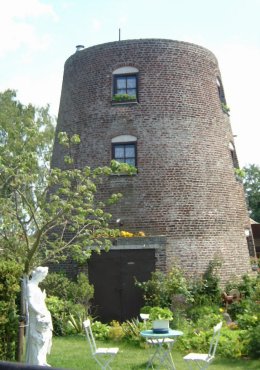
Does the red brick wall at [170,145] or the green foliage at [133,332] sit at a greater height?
the red brick wall at [170,145]

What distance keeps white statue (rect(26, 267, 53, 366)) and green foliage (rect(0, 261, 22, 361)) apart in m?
1.10

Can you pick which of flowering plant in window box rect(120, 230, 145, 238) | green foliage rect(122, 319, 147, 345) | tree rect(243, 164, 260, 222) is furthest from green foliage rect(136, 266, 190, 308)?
tree rect(243, 164, 260, 222)

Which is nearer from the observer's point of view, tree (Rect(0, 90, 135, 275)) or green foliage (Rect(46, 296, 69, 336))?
tree (Rect(0, 90, 135, 275))

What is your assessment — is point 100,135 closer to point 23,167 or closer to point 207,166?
point 207,166

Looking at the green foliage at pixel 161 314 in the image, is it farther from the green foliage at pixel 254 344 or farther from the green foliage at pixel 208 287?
the green foliage at pixel 208 287

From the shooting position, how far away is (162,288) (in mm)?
15336

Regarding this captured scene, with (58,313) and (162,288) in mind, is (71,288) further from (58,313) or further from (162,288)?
(162,288)

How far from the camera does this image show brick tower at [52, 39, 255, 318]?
16953 mm

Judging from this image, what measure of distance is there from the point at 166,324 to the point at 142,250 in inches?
274

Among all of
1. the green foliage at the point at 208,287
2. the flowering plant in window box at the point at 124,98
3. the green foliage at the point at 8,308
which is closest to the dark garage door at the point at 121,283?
the green foliage at the point at 208,287

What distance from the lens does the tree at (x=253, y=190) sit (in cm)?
5488

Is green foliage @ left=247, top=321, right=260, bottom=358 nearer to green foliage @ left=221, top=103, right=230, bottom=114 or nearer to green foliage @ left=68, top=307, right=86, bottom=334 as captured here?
green foliage @ left=68, top=307, right=86, bottom=334

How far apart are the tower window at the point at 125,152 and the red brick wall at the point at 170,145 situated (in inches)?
9.7

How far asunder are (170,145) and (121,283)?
5.14 meters
